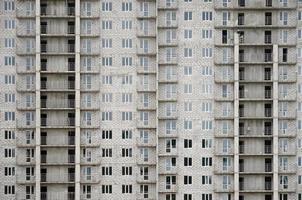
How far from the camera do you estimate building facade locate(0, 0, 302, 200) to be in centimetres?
7756

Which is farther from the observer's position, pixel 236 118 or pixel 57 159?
pixel 57 159

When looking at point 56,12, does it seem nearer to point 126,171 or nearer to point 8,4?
point 8,4

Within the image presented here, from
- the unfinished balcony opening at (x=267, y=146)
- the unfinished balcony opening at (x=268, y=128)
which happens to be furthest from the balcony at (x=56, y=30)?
the unfinished balcony opening at (x=267, y=146)

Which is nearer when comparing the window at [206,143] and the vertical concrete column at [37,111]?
the vertical concrete column at [37,111]

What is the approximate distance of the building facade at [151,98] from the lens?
77.6 metres

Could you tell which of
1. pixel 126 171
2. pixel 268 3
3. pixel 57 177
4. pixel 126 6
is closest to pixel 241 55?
pixel 268 3

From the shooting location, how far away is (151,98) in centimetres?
7844

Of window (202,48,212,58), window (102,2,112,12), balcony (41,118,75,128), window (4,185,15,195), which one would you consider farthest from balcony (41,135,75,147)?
window (202,48,212,58)

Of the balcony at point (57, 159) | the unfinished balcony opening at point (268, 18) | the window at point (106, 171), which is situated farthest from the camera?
the unfinished balcony opening at point (268, 18)

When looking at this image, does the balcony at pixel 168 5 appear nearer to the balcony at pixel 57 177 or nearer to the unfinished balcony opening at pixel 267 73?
the unfinished balcony opening at pixel 267 73

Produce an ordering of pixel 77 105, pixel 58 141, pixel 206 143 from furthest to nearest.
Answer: pixel 206 143 → pixel 58 141 → pixel 77 105

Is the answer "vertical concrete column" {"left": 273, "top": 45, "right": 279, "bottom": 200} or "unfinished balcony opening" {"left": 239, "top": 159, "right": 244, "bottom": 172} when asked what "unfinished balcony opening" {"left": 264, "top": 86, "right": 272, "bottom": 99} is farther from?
"unfinished balcony opening" {"left": 239, "top": 159, "right": 244, "bottom": 172}

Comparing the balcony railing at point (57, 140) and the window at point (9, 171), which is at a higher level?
the balcony railing at point (57, 140)

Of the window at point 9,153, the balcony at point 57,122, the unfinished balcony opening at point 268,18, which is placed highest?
the unfinished balcony opening at point 268,18
